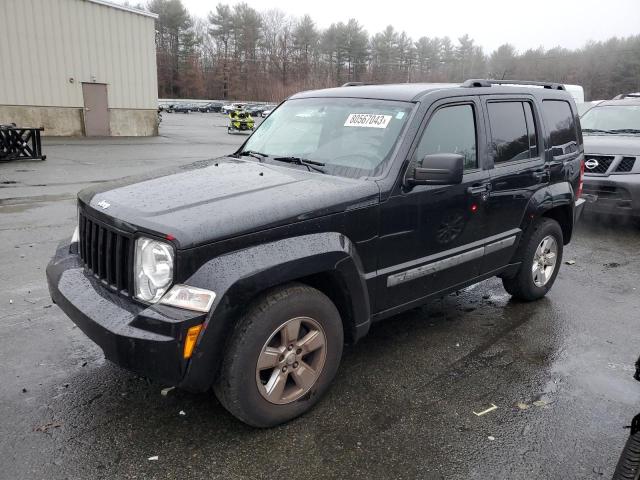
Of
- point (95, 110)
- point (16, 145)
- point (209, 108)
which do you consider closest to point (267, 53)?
point (209, 108)

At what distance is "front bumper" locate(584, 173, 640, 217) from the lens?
25.1ft

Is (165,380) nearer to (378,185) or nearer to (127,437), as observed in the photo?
(127,437)

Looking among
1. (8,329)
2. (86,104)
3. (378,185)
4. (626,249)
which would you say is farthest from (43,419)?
(86,104)

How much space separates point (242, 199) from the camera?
2.95 m

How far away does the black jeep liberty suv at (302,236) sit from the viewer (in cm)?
262

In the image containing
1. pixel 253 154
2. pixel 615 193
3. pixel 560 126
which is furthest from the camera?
pixel 615 193

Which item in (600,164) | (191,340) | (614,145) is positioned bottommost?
(191,340)

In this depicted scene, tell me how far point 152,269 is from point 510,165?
119 inches

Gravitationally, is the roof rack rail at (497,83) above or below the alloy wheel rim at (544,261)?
above

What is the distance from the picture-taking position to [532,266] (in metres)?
4.91

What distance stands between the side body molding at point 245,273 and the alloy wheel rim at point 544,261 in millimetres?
2696

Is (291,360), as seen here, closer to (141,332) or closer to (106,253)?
(141,332)

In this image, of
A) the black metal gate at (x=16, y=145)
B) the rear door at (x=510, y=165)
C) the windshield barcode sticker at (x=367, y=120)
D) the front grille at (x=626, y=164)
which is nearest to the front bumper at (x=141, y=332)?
the windshield barcode sticker at (x=367, y=120)

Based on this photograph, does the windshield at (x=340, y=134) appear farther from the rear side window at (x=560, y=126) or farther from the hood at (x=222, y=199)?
the rear side window at (x=560, y=126)
